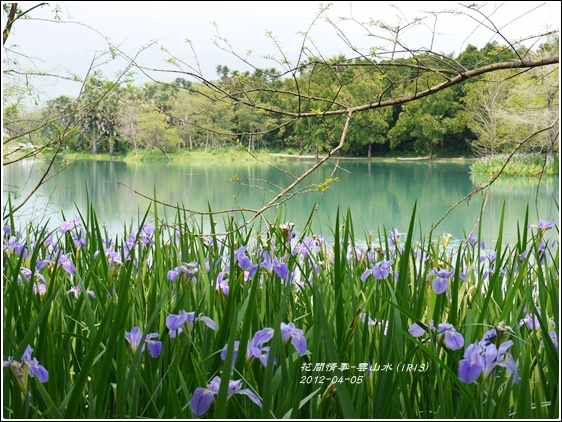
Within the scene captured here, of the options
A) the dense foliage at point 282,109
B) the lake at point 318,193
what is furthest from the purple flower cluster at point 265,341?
the lake at point 318,193

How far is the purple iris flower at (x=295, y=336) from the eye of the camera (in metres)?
1.15

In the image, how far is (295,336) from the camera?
1.17 meters

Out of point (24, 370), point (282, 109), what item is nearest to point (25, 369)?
point (24, 370)

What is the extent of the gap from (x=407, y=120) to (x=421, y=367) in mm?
4576

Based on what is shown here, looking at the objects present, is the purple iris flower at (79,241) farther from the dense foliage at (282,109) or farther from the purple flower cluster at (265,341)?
the purple flower cluster at (265,341)

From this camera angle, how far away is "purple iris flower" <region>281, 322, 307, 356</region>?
1151 mm

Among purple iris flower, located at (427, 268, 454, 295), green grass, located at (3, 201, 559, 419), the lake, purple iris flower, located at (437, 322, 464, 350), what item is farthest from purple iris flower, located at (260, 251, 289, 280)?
the lake

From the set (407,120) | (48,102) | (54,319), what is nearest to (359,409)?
(54,319)

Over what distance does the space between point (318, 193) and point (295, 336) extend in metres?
6.15

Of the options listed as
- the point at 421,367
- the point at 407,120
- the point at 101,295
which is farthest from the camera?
the point at 407,120

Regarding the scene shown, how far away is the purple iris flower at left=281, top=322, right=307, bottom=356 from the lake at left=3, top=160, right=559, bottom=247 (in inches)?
166

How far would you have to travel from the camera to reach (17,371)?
3.40 ft

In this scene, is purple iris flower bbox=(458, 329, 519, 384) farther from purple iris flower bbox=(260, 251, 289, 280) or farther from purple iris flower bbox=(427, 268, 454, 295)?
purple iris flower bbox=(260, 251, 289, 280)

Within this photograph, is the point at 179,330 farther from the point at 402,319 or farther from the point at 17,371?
the point at 402,319
